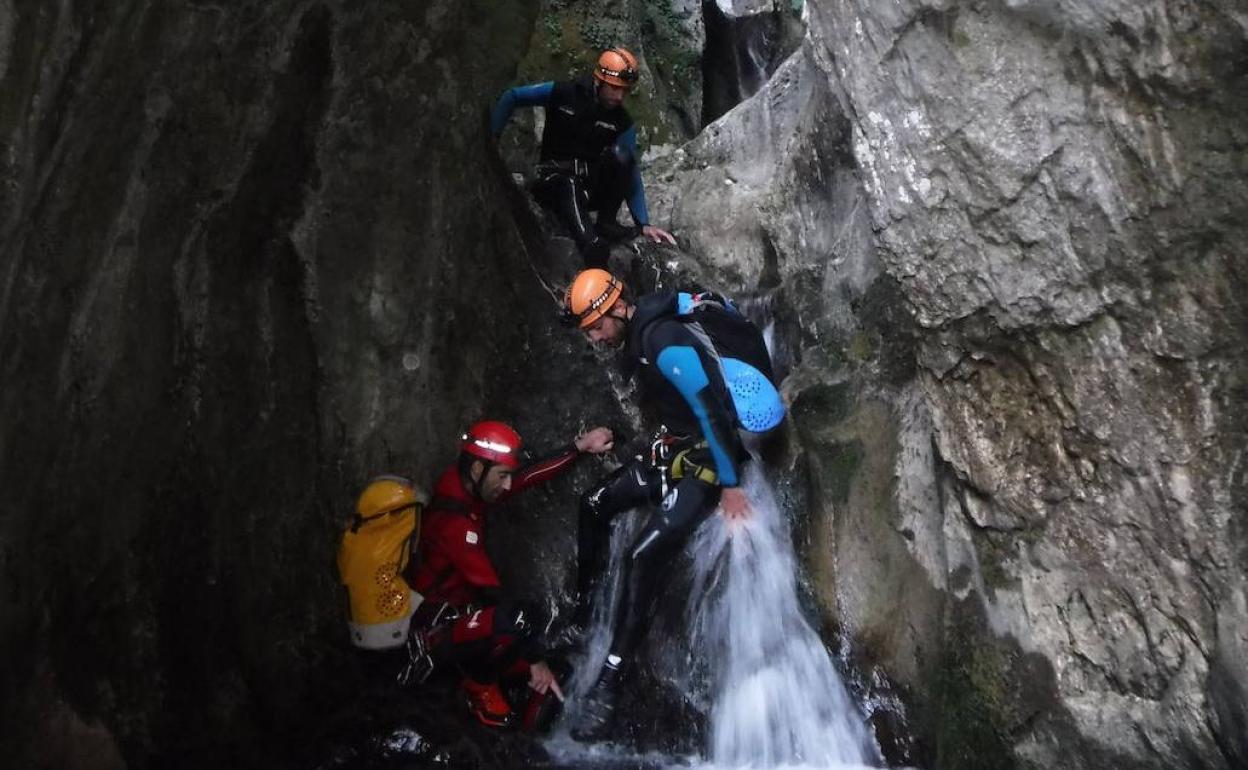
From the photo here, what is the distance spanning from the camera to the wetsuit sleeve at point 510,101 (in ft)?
25.3

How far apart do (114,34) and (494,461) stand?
3.14m

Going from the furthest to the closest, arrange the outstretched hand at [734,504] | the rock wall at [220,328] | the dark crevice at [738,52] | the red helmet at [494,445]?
1. the dark crevice at [738,52]
2. the red helmet at [494,445]
3. the outstretched hand at [734,504]
4. the rock wall at [220,328]

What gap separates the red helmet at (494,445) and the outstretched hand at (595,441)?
0.56 m

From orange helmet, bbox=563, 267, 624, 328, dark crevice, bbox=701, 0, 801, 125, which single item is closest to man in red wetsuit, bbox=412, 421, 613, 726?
orange helmet, bbox=563, 267, 624, 328

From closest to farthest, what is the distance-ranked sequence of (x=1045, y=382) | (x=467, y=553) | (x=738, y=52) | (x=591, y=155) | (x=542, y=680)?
(x=1045, y=382) → (x=542, y=680) → (x=467, y=553) → (x=591, y=155) → (x=738, y=52)

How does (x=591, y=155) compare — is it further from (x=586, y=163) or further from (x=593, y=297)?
(x=593, y=297)

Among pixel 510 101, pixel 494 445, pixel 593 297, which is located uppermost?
pixel 510 101

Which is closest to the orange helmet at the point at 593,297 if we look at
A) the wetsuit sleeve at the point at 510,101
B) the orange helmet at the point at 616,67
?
the wetsuit sleeve at the point at 510,101

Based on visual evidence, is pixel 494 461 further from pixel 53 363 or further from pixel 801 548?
pixel 53 363

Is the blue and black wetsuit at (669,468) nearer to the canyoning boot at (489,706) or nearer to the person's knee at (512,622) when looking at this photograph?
the person's knee at (512,622)

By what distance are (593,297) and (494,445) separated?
1.16m

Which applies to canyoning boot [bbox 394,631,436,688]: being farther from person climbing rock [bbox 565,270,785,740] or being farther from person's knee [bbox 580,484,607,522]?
person's knee [bbox 580,484,607,522]

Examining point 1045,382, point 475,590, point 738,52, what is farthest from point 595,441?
point 738,52

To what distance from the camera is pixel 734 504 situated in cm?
589
